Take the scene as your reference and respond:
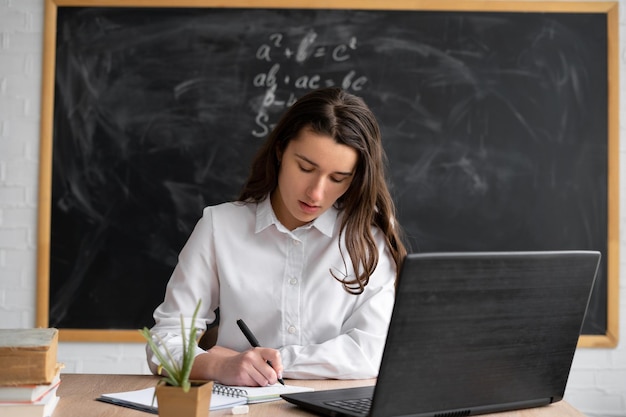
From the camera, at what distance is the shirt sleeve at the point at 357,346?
163 centimetres

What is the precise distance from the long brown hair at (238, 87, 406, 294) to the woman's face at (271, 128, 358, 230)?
0.9 inches

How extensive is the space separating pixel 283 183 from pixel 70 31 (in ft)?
5.88

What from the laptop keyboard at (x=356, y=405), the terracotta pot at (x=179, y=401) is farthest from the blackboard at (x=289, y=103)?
the terracotta pot at (x=179, y=401)

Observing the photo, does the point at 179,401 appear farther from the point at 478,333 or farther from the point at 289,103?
the point at 289,103

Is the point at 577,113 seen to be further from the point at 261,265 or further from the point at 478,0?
the point at 261,265

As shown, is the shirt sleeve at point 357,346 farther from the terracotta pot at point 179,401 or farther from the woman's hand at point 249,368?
the terracotta pot at point 179,401

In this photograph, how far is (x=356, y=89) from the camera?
3266 millimetres

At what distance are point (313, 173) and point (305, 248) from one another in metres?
0.22

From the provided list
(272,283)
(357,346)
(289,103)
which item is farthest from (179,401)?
(289,103)

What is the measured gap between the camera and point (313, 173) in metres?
1.79

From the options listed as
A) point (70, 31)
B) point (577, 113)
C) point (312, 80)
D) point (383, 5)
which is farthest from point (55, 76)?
point (577, 113)

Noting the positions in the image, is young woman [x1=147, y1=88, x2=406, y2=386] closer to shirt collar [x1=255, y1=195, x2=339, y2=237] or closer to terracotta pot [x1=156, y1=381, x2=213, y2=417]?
shirt collar [x1=255, y1=195, x2=339, y2=237]

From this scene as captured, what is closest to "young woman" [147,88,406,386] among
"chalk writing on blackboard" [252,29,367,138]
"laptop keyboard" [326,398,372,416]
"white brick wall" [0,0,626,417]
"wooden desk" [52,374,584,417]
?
"wooden desk" [52,374,584,417]

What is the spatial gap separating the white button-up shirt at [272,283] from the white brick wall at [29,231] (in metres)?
1.50
